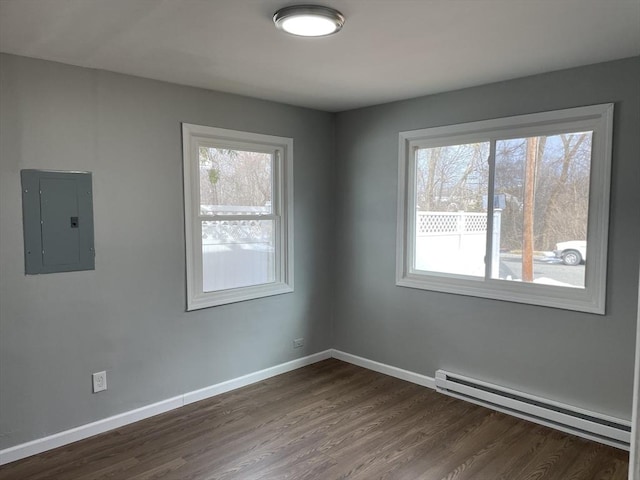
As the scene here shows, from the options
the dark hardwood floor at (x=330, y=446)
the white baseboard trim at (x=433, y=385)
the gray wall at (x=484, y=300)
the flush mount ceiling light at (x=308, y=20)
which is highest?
the flush mount ceiling light at (x=308, y=20)

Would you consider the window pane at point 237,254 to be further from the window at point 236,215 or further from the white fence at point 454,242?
the white fence at point 454,242

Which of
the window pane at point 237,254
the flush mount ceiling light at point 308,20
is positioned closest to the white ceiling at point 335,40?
the flush mount ceiling light at point 308,20

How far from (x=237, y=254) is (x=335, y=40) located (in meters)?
2.01

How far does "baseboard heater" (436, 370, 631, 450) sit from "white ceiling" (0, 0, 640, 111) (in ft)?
7.42

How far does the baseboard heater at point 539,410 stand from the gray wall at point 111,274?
5.51 ft

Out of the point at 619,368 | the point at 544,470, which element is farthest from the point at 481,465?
the point at 619,368

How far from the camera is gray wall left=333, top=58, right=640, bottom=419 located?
2805mm

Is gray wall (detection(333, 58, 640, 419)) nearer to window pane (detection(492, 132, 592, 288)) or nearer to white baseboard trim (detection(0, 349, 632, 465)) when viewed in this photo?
white baseboard trim (detection(0, 349, 632, 465))

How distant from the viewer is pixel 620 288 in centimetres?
283

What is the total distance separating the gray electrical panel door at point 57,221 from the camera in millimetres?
2727

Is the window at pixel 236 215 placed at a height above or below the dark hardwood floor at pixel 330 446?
above

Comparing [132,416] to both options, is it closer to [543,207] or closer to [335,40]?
[335,40]

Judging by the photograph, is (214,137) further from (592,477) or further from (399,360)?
(592,477)

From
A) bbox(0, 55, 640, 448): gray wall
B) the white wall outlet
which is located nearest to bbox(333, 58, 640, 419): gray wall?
bbox(0, 55, 640, 448): gray wall
